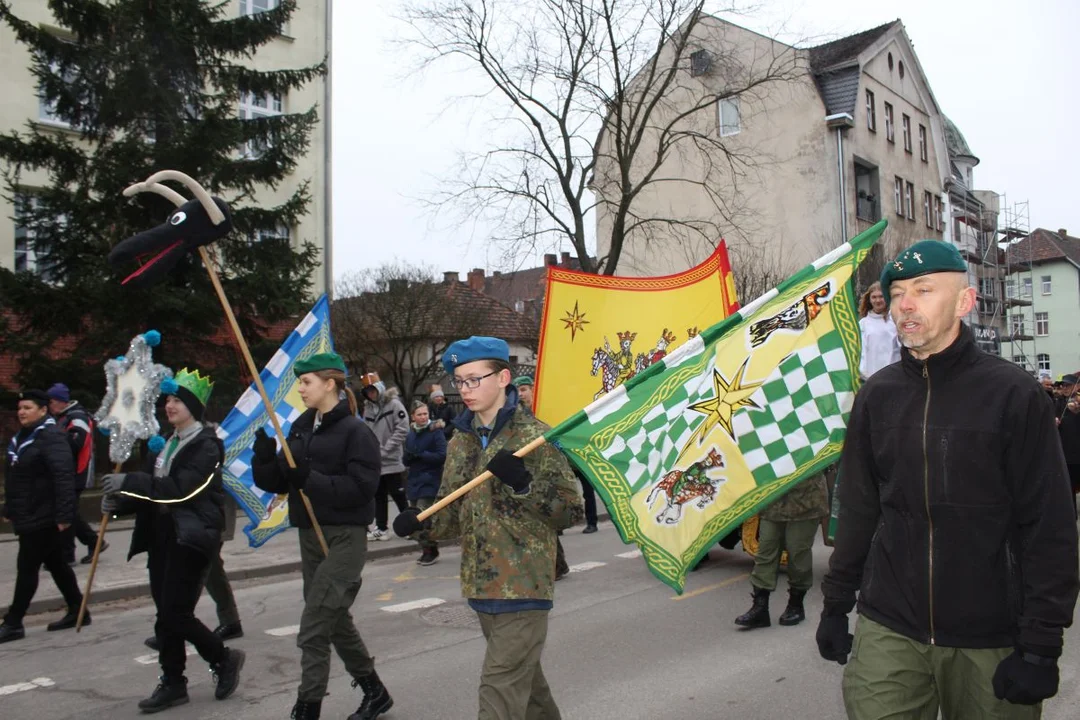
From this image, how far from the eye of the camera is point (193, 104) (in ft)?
52.7

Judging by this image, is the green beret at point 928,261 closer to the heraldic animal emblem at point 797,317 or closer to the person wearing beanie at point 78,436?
the heraldic animal emblem at point 797,317

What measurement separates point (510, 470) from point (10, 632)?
17.7 feet

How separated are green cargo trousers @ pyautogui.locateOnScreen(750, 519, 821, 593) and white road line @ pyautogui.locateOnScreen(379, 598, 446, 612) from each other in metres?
2.78

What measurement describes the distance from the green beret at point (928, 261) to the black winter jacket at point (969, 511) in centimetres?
22

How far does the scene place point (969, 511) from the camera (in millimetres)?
2844

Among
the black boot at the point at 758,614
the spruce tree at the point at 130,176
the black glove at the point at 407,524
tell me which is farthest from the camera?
the spruce tree at the point at 130,176

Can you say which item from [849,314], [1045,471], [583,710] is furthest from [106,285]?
[1045,471]

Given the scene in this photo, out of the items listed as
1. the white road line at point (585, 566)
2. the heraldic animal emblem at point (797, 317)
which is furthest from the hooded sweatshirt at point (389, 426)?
the heraldic animal emblem at point (797, 317)

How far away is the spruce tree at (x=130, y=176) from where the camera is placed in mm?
14781

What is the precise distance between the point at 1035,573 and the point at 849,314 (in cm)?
175

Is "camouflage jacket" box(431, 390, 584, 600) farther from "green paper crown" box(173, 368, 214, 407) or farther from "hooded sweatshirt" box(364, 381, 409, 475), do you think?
"hooded sweatshirt" box(364, 381, 409, 475)

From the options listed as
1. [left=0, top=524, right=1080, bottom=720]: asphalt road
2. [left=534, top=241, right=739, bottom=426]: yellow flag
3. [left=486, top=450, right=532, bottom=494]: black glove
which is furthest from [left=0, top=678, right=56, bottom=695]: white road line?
[left=486, top=450, right=532, bottom=494]: black glove

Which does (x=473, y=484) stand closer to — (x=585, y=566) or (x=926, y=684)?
(x=926, y=684)

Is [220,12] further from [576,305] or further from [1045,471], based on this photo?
[1045,471]
